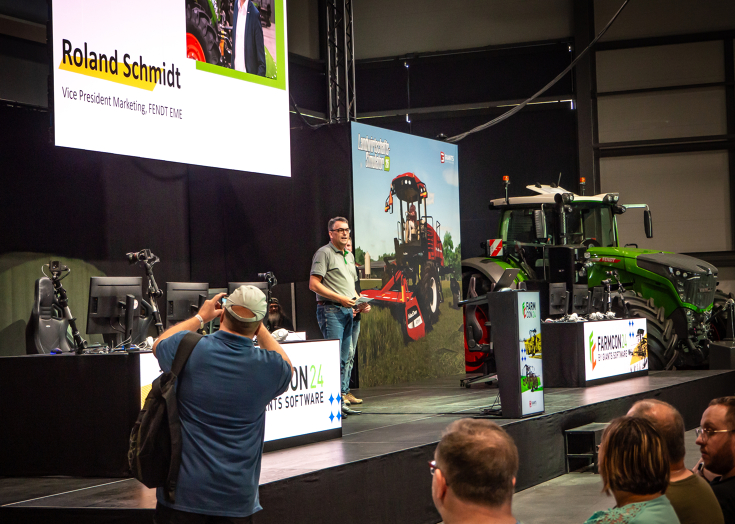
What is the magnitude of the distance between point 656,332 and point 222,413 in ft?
26.4

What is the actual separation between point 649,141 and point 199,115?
Result: 10205 mm

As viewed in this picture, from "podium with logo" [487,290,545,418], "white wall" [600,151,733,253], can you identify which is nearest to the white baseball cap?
"podium with logo" [487,290,545,418]

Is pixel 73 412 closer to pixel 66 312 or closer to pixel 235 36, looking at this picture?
pixel 66 312

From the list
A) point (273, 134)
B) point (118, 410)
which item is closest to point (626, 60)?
point (273, 134)

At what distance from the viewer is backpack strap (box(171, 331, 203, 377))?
2.86 m

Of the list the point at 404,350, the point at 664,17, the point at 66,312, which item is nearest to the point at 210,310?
the point at 66,312

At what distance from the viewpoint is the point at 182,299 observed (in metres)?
5.93

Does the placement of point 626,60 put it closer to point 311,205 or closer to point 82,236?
point 311,205

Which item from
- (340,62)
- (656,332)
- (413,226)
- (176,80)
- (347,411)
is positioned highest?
(340,62)

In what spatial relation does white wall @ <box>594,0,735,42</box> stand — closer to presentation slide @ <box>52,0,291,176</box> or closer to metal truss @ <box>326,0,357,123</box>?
metal truss @ <box>326,0,357,123</box>

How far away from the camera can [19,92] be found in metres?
7.93

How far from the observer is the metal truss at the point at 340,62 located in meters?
10.3

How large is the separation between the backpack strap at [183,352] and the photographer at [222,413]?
0.7 inches

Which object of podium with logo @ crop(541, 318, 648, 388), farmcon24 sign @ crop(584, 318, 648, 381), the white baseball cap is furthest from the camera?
farmcon24 sign @ crop(584, 318, 648, 381)
